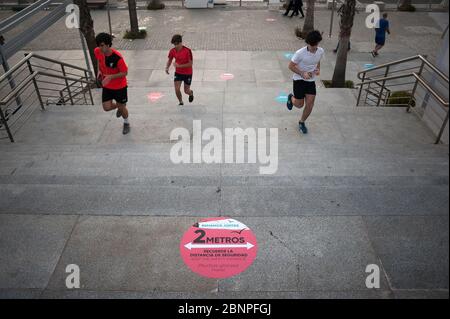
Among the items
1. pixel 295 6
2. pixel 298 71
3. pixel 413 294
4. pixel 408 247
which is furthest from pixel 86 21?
pixel 295 6

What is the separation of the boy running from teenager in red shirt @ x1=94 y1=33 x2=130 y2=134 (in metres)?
2.97

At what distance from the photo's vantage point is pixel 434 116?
245 inches

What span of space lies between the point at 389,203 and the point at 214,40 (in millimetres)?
12121

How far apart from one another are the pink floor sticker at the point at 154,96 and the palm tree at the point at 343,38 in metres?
5.16

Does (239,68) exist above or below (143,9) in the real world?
below

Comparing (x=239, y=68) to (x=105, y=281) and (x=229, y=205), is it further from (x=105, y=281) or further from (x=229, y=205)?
(x=105, y=281)

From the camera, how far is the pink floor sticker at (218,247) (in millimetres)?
3717

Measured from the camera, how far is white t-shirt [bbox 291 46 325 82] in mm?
5910

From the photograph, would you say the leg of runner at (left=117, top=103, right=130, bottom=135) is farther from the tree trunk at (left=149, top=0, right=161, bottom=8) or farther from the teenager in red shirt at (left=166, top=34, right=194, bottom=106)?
the tree trunk at (left=149, top=0, right=161, bottom=8)

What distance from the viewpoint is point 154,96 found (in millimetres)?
9594

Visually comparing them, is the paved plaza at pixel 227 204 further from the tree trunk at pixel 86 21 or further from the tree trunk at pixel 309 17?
the tree trunk at pixel 309 17

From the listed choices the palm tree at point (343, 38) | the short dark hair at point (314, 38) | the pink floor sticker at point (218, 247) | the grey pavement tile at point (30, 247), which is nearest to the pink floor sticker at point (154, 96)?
the short dark hair at point (314, 38)
